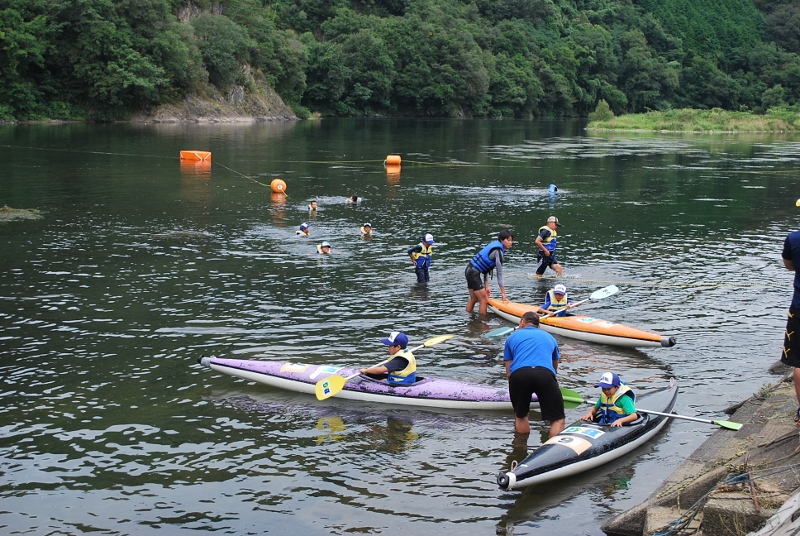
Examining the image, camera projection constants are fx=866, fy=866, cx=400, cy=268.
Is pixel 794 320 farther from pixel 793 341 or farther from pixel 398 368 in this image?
pixel 398 368

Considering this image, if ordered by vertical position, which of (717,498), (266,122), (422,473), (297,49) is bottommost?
(422,473)

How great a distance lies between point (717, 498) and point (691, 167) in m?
51.5

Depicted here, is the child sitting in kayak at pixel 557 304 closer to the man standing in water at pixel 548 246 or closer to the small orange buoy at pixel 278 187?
the man standing in water at pixel 548 246

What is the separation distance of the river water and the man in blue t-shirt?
2.70 feet

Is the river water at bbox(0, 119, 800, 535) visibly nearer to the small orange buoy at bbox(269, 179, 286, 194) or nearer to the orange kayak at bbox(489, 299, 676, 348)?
the orange kayak at bbox(489, 299, 676, 348)

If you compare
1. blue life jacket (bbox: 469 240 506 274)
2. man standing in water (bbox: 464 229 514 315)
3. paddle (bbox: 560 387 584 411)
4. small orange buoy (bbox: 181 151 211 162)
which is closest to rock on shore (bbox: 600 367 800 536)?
paddle (bbox: 560 387 584 411)

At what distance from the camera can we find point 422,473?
12.1m

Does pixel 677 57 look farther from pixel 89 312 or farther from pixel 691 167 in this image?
pixel 89 312

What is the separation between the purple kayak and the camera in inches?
563

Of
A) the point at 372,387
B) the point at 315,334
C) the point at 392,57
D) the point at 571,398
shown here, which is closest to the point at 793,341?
the point at 571,398

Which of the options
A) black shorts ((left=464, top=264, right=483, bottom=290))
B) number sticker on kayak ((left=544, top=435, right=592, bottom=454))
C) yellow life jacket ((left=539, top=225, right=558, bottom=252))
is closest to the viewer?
number sticker on kayak ((left=544, top=435, right=592, bottom=454))

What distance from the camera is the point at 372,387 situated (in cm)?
1475

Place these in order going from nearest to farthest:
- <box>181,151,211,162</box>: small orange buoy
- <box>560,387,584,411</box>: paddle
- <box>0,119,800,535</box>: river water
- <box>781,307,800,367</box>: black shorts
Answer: <box>781,307,800,367</box>: black shorts, <box>0,119,800,535</box>: river water, <box>560,387,584,411</box>: paddle, <box>181,151,211,162</box>: small orange buoy

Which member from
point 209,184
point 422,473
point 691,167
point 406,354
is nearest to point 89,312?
point 406,354
